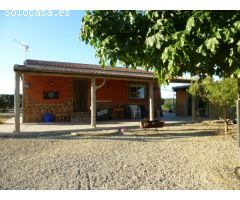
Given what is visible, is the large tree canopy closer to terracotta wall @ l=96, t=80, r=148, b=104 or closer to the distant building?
terracotta wall @ l=96, t=80, r=148, b=104

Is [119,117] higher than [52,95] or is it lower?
lower

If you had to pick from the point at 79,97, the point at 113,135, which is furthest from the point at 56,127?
the point at 79,97

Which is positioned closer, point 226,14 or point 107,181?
point 226,14

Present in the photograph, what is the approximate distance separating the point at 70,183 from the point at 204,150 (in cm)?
468

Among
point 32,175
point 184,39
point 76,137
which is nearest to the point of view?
point 184,39

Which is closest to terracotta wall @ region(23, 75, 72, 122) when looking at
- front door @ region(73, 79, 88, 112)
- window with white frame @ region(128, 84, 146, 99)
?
front door @ region(73, 79, 88, 112)

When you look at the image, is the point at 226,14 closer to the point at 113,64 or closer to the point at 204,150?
the point at 113,64

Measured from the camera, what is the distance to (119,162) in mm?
7363

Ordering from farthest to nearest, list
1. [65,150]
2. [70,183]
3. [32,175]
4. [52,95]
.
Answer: [52,95] < [65,150] < [32,175] < [70,183]

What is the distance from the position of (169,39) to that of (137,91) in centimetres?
1633

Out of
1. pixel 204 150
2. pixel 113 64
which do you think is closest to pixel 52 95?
pixel 204 150

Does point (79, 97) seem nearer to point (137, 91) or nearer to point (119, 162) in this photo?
point (137, 91)

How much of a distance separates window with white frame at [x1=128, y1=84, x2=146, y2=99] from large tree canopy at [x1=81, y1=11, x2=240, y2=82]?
14674 millimetres

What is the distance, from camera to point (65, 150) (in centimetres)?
889
